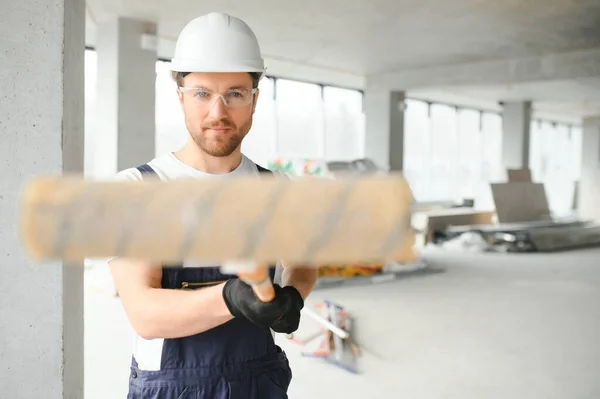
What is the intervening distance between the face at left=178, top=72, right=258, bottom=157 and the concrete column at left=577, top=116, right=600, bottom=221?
683 inches

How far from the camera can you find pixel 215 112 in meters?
1.36

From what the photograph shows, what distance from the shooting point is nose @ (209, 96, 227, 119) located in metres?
1.36

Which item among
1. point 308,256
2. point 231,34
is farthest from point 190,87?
point 308,256

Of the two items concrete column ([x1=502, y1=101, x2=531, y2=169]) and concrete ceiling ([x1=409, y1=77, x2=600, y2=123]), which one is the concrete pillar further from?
concrete column ([x1=502, y1=101, x2=531, y2=169])

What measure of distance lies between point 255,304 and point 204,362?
1.74 ft

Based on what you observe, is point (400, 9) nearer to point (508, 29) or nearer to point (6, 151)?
point (508, 29)

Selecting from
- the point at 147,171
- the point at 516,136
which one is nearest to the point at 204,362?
the point at 147,171

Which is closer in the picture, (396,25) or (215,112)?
(215,112)

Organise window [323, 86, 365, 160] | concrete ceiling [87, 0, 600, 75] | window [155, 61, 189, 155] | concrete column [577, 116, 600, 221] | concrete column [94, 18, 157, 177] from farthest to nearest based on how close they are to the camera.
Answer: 1. concrete column [577, 116, 600, 221]
2. window [323, 86, 365, 160]
3. window [155, 61, 189, 155]
4. concrete column [94, 18, 157, 177]
5. concrete ceiling [87, 0, 600, 75]

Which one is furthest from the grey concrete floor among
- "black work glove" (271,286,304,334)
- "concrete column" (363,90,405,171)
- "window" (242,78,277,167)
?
"window" (242,78,277,167)

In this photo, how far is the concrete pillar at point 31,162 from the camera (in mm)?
2131

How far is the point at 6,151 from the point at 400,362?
12.1 feet

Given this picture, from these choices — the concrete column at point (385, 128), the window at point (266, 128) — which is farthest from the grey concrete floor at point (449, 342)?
the window at point (266, 128)

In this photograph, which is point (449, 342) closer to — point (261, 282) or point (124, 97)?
point (261, 282)
